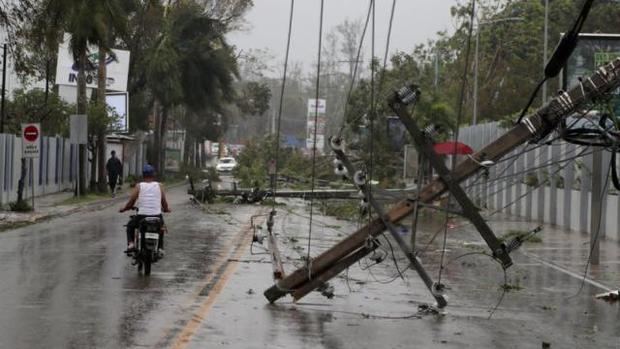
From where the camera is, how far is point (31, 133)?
96.2 ft

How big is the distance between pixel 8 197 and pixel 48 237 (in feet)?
41.0

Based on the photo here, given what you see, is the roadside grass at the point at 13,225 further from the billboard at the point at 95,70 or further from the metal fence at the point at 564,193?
the billboard at the point at 95,70

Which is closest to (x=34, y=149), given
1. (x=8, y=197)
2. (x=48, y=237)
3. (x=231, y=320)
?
(x=8, y=197)

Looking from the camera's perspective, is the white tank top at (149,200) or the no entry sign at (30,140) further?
the no entry sign at (30,140)

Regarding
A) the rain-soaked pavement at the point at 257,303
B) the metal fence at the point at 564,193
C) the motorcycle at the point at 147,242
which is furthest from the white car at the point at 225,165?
the motorcycle at the point at 147,242

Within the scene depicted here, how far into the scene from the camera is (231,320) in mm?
11047

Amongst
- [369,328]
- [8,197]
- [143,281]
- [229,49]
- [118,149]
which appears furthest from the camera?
[229,49]

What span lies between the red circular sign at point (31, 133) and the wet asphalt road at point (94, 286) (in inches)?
201

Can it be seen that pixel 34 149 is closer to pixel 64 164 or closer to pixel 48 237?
pixel 48 237

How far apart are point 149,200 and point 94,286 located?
207 centimetres

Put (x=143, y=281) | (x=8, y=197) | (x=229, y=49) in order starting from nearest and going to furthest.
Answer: (x=143, y=281) → (x=8, y=197) → (x=229, y=49)

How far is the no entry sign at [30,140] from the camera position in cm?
2925

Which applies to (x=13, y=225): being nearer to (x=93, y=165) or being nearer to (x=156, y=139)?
(x=93, y=165)

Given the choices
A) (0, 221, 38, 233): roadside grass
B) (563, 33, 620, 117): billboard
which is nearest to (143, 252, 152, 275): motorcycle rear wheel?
(0, 221, 38, 233): roadside grass
